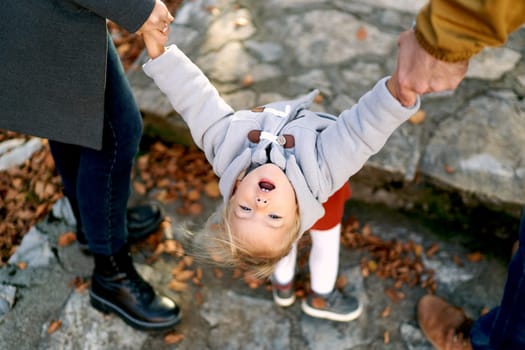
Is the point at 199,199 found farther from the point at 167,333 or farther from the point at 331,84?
the point at 331,84

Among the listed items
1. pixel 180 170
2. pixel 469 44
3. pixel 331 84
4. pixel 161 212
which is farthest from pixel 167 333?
pixel 469 44

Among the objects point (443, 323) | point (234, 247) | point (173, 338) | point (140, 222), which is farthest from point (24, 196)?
point (443, 323)

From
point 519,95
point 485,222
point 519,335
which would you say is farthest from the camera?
point 519,95

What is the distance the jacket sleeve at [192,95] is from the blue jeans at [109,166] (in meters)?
0.16

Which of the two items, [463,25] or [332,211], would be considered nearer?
[463,25]

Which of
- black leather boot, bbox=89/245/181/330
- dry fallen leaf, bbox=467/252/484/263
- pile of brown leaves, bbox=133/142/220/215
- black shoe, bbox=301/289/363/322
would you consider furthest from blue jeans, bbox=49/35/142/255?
dry fallen leaf, bbox=467/252/484/263

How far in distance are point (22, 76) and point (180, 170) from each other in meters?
1.69

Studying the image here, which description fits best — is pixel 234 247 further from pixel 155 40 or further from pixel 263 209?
pixel 155 40

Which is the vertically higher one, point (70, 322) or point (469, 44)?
point (469, 44)

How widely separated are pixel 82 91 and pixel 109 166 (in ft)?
1.49

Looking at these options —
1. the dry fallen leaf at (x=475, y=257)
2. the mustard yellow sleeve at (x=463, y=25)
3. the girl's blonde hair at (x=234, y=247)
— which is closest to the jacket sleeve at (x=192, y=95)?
the girl's blonde hair at (x=234, y=247)

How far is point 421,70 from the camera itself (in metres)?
1.49

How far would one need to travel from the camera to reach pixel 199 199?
3.19m

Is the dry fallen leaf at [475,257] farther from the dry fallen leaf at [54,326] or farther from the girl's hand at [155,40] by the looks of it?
the dry fallen leaf at [54,326]
